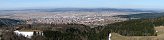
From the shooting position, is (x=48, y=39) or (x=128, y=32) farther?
(x=128, y=32)

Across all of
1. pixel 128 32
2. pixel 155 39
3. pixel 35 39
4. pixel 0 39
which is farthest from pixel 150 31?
pixel 0 39

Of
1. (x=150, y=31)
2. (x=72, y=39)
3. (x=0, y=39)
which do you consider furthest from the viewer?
(x=150, y=31)

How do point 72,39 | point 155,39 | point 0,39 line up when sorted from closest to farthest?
point 155,39, point 0,39, point 72,39

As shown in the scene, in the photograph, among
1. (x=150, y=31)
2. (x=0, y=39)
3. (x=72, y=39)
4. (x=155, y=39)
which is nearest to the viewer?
(x=155, y=39)

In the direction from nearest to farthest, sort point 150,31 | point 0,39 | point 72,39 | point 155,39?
1. point 155,39
2. point 0,39
3. point 72,39
4. point 150,31

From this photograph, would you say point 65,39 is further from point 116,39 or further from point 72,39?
point 116,39

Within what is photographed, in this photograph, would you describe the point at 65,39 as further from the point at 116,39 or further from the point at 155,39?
the point at 155,39

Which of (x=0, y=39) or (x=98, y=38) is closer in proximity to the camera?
(x=0, y=39)

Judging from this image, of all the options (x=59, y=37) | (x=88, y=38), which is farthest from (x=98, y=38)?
(x=59, y=37)
